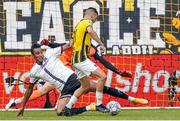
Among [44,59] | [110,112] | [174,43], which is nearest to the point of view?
[110,112]

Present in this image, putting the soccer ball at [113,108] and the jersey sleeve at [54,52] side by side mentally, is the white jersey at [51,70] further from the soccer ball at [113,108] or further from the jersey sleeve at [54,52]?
the soccer ball at [113,108]

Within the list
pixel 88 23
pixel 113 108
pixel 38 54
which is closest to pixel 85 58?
pixel 88 23

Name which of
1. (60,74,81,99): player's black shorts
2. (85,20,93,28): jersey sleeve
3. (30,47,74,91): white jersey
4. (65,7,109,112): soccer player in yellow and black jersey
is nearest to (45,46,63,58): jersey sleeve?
(30,47,74,91): white jersey

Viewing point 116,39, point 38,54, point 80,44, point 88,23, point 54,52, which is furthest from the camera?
point 116,39

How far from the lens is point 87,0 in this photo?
1645 centimetres

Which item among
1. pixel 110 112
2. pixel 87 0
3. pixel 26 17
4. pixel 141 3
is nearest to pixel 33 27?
pixel 26 17

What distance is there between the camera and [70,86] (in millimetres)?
13086

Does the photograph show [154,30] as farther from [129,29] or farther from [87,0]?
[87,0]

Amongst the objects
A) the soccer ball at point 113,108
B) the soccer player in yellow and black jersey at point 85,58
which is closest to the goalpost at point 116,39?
the soccer player in yellow and black jersey at point 85,58

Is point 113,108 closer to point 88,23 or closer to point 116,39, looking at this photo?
point 88,23

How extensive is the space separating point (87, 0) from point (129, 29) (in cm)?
106

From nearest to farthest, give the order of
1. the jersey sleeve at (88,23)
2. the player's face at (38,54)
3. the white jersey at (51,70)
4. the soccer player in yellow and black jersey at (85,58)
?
the jersey sleeve at (88,23) → the soccer player in yellow and black jersey at (85,58) → the player's face at (38,54) → the white jersey at (51,70)

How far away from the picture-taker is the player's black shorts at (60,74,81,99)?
1302 cm

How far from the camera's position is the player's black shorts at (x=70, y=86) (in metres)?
13.0
